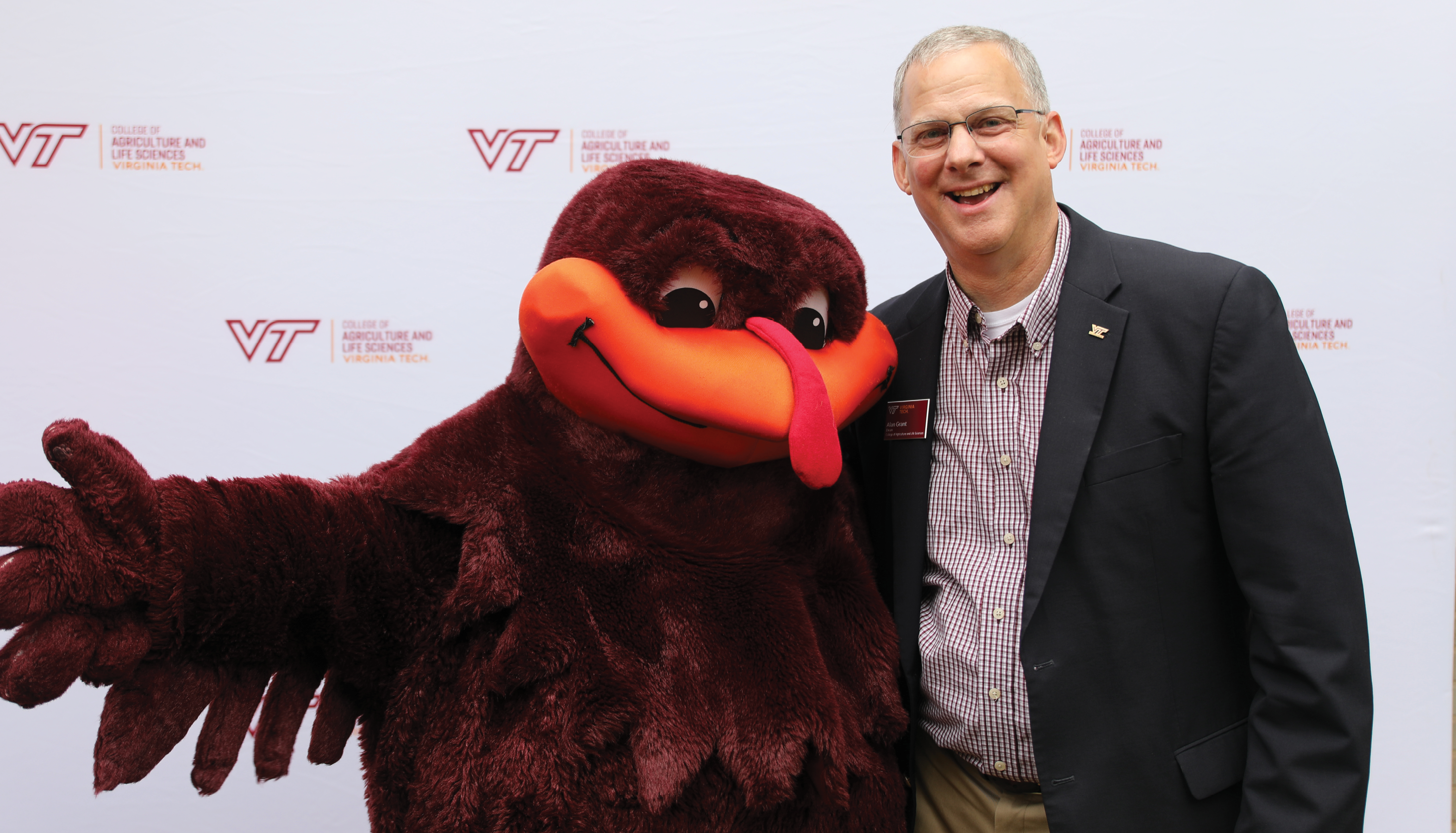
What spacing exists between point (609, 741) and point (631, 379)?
1.39ft

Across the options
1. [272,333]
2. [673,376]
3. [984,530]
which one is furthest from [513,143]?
[984,530]

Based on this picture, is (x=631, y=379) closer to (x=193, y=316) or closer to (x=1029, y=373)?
(x=1029, y=373)

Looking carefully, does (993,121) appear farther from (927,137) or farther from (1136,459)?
(1136,459)

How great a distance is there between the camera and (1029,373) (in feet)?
4.16

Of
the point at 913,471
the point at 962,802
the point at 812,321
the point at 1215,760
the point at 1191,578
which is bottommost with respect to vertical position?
the point at 962,802

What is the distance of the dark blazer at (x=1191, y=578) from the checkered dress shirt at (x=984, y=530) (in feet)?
0.14

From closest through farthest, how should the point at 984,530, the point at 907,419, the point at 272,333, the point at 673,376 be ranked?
the point at 673,376, the point at 984,530, the point at 907,419, the point at 272,333

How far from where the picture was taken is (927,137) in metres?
1.31

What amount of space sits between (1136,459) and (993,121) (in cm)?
51

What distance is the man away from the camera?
1104 millimetres

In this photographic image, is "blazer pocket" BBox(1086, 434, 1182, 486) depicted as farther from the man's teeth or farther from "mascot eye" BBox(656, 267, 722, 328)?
"mascot eye" BBox(656, 267, 722, 328)

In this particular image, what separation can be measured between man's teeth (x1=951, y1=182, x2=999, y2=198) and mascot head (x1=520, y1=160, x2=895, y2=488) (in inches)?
9.0

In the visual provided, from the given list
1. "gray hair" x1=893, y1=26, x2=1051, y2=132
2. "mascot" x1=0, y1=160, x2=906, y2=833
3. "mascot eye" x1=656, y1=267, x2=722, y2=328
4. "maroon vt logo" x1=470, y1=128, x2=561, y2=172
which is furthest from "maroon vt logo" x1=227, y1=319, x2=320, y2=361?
"gray hair" x1=893, y1=26, x2=1051, y2=132

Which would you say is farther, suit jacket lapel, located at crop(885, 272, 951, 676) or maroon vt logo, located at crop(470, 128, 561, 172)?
maroon vt logo, located at crop(470, 128, 561, 172)
